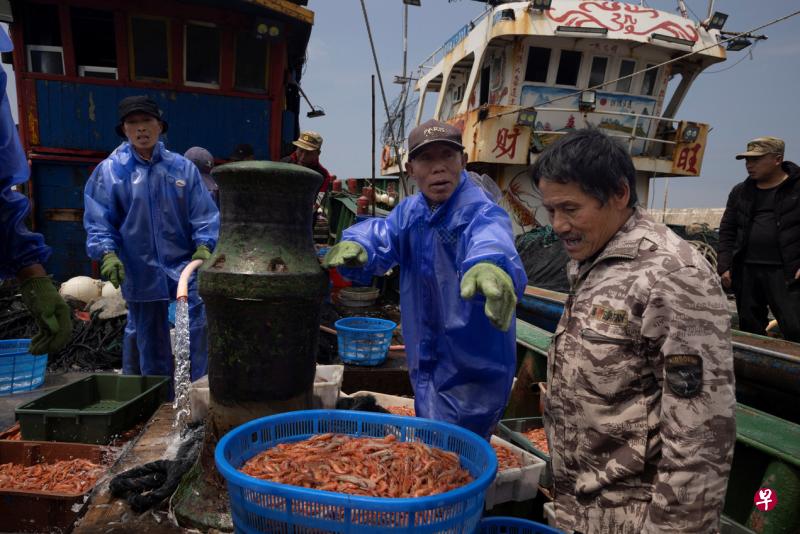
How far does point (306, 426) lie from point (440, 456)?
0.53 metres

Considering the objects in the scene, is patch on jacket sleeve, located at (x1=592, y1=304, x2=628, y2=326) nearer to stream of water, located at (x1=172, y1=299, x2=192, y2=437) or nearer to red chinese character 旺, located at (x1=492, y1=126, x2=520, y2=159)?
stream of water, located at (x1=172, y1=299, x2=192, y2=437)

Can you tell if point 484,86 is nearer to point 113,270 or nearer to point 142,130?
point 142,130

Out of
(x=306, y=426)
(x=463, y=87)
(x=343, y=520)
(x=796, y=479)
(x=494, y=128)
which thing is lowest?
(x=796, y=479)

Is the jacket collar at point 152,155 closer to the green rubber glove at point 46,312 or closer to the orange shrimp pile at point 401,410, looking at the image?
the green rubber glove at point 46,312

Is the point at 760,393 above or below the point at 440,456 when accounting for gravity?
below

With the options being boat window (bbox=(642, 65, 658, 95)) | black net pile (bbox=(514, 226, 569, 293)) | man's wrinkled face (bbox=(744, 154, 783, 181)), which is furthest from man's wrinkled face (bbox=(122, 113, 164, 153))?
boat window (bbox=(642, 65, 658, 95))

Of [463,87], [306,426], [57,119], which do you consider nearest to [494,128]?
[463,87]

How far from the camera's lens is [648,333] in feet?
4.83

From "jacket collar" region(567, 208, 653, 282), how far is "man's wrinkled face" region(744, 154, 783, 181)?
4.52 meters

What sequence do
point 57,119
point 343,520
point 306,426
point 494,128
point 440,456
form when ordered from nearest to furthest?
point 343,520, point 440,456, point 306,426, point 57,119, point 494,128

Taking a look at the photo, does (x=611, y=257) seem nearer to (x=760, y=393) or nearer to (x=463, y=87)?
(x=760, y=393)

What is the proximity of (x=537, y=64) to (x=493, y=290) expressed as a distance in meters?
14.6

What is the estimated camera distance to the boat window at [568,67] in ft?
47.6

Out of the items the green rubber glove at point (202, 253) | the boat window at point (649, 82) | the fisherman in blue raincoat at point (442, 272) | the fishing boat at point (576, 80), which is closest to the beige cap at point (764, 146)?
the fisherman in blue raincoat at point (442, 272)
